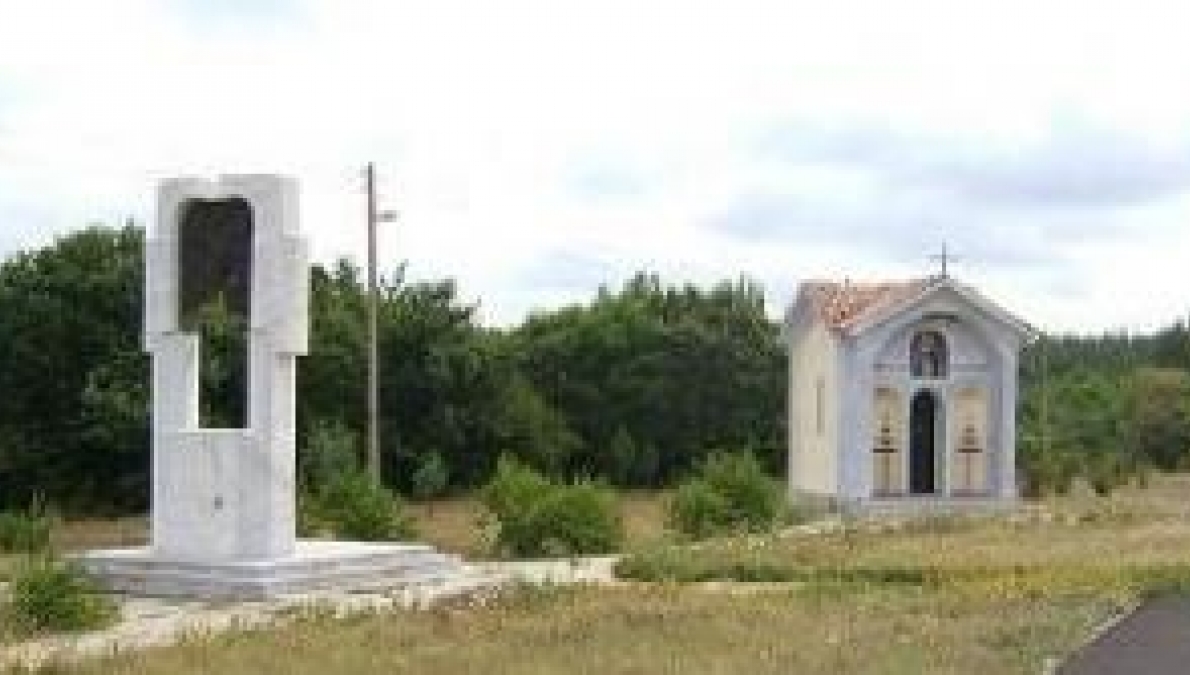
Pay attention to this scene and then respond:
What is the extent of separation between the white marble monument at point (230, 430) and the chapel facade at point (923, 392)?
15.0 metres

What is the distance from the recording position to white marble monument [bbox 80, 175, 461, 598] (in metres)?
20.7

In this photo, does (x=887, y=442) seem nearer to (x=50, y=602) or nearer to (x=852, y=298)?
(x=852, y=298)

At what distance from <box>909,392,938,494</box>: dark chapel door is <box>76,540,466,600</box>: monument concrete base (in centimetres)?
1601

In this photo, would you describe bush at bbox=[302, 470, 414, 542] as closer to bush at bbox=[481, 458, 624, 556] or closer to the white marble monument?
bush at bbox=[481, 458, 624, 556]

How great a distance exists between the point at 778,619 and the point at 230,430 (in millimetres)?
7086

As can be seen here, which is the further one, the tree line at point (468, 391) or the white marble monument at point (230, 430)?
the tree line at point (468, 391)

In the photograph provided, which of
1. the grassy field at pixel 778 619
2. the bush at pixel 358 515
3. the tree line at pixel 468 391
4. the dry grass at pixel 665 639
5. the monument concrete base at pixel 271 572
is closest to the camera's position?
the dry grass at pixel 665 639

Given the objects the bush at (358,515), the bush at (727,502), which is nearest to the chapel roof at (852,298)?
the bush at (727,502)

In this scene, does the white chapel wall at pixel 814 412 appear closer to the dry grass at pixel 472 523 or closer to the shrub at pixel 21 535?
the dry grass at pixel 472 523

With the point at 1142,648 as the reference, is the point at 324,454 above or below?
above

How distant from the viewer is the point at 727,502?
94.5 feet

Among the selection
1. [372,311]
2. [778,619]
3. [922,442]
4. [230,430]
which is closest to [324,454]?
[372,311]

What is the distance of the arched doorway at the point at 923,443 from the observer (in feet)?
120

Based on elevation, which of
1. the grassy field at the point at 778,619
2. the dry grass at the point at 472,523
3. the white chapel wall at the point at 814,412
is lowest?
the dry grass at the point at 472,523
